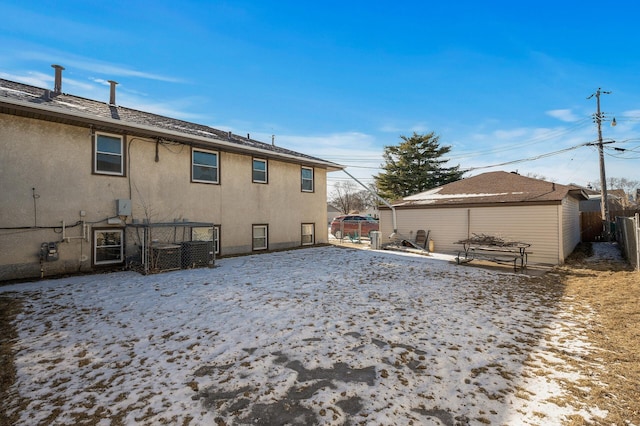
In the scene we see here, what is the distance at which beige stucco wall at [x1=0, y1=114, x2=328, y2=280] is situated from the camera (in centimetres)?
771

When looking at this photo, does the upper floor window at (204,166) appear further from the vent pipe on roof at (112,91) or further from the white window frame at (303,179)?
the white window frame at (303,179)

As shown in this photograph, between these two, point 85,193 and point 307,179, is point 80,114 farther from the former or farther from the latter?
point 307,179

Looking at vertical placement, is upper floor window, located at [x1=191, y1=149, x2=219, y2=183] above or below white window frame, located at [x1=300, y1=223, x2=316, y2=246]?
above

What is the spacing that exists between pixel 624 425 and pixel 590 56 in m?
20.2

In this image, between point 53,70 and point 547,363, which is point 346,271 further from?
point 53,70

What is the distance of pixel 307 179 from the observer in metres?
15.5

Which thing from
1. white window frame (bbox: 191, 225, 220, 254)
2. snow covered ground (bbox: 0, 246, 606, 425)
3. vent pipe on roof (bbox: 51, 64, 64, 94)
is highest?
vent pipe on roof (bbox: 51, 64, 64, 94)

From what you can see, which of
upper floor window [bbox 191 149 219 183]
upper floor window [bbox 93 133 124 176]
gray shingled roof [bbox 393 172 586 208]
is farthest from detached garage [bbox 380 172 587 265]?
upper floor window [bbox 93 133 124 176]

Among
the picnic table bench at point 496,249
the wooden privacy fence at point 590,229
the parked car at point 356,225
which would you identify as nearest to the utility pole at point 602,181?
the wooden privacy fence at point 590,229

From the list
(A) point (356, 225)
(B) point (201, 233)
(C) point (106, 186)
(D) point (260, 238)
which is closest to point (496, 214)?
(A) point (356, 225)

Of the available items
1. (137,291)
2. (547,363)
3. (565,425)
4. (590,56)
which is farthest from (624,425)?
(590,56)

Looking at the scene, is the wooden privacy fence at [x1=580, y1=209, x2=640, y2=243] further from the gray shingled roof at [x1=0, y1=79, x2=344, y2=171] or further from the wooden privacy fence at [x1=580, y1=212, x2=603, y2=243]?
the gray shingled roof at [x1=0, y1=79, x2=344, y2=171]

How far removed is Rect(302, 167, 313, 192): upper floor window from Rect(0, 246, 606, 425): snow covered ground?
8642mm

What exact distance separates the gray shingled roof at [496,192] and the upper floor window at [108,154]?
12.3 m
